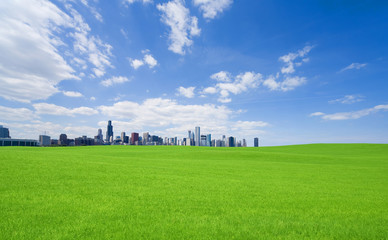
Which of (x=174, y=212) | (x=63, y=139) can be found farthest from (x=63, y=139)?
(x=174, y=212)

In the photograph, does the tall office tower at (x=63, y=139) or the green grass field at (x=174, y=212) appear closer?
Result: the green grass field at (x=174, y=212)

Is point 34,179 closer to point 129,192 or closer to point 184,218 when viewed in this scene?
point 129,192

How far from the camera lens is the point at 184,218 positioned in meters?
5.70

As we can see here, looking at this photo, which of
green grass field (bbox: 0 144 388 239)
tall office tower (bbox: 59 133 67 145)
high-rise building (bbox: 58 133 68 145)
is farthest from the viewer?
tall office tower (bbox: 59 133 67 145)

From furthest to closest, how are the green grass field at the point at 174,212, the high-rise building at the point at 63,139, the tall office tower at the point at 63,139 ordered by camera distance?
the tall office tower at the point at 63,139, the high-rise building at the point at 63,139, the green grass field at the point at 174,212

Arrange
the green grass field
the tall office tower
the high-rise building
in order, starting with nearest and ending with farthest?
the green grass field, the high-rise building, the tall office tower

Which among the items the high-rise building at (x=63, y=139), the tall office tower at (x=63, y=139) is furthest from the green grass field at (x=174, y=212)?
the tall office tower at (x=63, y=139)

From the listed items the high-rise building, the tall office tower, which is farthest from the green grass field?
the tall office tower

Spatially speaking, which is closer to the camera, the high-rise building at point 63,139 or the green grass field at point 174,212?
the green grass field at point 174,212

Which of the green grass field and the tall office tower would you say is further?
the tall office tower

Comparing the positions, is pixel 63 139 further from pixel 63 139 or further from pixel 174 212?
pixel 174 212

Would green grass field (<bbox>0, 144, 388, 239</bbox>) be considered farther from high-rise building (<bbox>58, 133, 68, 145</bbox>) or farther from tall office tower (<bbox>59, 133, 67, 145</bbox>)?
tall office tower (<bbox>59, 133, 67, 145</bbox>)

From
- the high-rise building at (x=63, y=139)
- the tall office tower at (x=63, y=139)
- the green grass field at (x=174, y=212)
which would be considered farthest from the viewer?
the tall office tower at (x=63, y=139)

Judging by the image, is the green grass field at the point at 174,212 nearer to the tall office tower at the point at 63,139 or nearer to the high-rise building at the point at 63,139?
the high-rise building at the point at 63,139
